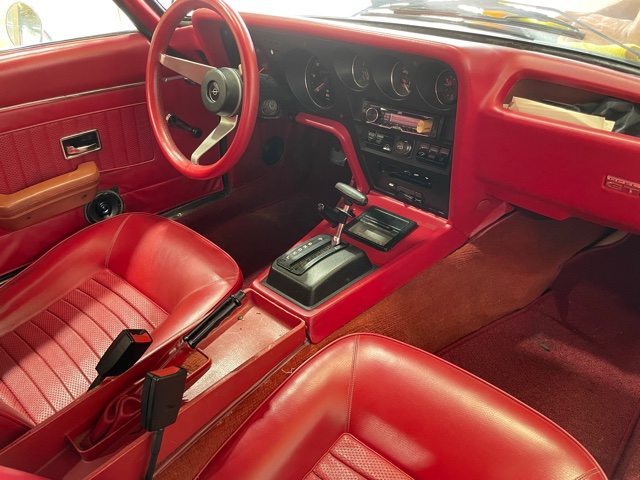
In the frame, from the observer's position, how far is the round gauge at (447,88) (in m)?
1.40

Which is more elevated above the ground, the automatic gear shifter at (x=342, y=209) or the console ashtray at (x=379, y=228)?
the automatic gear shifter at (x=342, y=209)

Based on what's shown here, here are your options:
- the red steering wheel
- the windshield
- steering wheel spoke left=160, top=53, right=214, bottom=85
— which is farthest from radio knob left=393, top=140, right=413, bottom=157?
steering wheel spoke left=160, top=53, right=214, bottom=85

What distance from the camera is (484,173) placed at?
4.80 ft

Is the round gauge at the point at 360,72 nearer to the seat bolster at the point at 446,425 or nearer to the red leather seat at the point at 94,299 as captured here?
the red leather seat at the point at 94,299

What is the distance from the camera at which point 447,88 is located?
1427 millimetres

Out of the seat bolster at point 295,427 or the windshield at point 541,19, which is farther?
the windshield at point 541,19

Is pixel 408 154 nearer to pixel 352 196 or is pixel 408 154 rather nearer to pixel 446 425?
pixel 352 196

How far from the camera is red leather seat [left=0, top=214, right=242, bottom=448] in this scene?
1.21m

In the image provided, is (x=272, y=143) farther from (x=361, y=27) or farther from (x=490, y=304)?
(x=490, y=304)

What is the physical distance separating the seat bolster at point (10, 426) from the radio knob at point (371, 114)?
1282 millimetres

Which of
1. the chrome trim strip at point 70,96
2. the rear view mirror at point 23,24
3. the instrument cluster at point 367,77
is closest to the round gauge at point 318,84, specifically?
the instrument cluster at point 367,77

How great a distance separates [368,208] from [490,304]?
1.74 ft

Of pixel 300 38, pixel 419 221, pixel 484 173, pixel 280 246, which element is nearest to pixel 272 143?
pixel 280 246

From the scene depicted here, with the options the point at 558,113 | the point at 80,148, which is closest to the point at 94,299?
the point at 80,148
